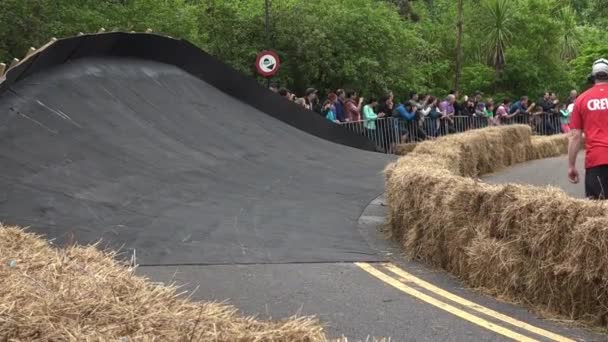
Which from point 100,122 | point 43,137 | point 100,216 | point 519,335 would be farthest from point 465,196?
point 100,122

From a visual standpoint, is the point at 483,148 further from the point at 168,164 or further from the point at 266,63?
the point at 168,164

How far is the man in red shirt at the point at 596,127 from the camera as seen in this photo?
700cm

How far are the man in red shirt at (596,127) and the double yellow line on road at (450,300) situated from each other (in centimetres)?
172

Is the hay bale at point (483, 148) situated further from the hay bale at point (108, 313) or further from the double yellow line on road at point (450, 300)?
the hay bale at point (108, 313)

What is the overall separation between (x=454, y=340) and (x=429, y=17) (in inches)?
1802

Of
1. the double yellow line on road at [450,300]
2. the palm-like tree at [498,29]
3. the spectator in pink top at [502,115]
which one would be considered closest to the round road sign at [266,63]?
the spectator in pink top at [502,115]

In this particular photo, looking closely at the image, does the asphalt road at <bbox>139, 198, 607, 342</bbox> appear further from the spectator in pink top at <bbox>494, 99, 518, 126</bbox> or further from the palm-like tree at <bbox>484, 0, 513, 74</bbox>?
the palm-like tree at <bbox>484, 0, 513, 74</bbox>

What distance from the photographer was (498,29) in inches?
1619

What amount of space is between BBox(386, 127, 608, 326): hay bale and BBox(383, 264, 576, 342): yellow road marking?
0.33 m

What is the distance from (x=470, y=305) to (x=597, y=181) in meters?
1.90

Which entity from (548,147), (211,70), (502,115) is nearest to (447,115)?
(548,147)

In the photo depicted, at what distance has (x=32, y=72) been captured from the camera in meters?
11.7

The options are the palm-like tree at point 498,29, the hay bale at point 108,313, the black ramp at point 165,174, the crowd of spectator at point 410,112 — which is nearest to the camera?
the hay bale at point 108,313

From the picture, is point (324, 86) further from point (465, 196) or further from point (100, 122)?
point (465, 196)
